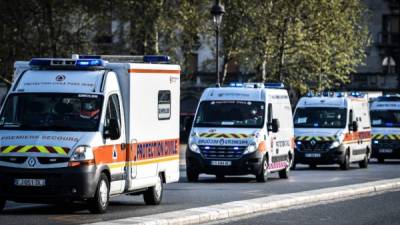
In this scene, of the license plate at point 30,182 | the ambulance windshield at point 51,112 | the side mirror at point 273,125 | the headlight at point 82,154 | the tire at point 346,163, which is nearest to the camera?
the license plate at point 30,182

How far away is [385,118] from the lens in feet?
158

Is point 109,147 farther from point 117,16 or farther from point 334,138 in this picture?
point 117,16

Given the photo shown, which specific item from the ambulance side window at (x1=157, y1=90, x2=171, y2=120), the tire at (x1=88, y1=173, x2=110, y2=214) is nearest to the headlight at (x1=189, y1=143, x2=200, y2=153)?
the ambulance side window at (x1=157, y1=90, x2=171, y2=120)

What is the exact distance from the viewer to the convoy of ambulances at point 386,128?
47469 millimetres

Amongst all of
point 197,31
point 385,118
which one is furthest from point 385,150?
point 197,31

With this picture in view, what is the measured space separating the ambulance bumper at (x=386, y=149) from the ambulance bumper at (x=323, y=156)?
8406mm

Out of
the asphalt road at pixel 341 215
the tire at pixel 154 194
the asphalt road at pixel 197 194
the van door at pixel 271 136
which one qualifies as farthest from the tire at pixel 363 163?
the tire at pixel 154 194

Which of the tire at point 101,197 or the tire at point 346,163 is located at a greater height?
the tire at point 101,197

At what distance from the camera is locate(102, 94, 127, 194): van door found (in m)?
19.9

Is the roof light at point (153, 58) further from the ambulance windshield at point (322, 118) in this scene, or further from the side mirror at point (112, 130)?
the ambulance windshield at point (322, 118)

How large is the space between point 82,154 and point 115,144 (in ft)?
3.68

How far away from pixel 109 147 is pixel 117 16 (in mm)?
43482

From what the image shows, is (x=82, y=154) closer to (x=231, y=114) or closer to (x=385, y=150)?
(x=231, y=114)

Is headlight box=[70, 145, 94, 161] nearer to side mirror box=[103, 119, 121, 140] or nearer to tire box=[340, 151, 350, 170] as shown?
side mirror box=[103, 119, 121, 140]
